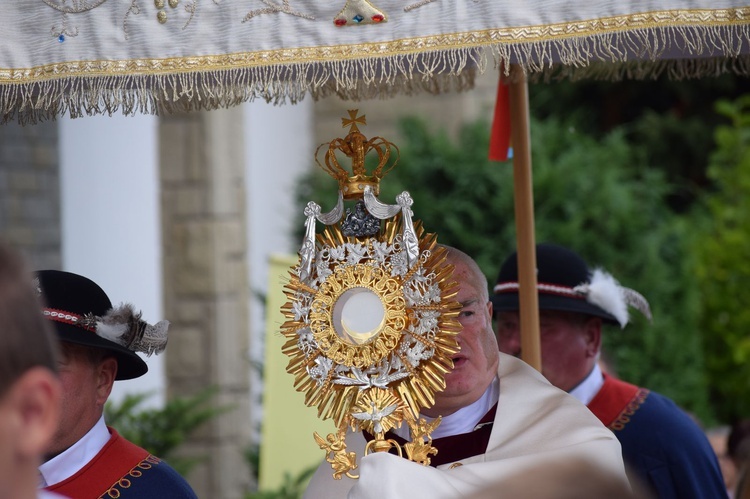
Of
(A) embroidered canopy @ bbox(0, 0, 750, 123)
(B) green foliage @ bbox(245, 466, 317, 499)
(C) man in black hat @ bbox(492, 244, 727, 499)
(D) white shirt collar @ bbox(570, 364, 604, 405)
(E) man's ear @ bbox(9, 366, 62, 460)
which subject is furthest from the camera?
(B) green foliage @ bbox(245, 466, 317, 499)

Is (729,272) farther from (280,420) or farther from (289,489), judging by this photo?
(289,489)

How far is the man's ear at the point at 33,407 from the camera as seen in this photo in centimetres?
141

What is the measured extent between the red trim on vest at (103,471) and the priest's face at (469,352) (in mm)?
808

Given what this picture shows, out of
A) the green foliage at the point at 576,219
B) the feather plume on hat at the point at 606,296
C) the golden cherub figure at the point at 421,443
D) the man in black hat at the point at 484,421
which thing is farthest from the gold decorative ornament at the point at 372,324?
the green foliage at the point at 576,219

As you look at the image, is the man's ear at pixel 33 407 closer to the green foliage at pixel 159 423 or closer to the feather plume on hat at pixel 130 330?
the feather plume on hat at pixel 130 330

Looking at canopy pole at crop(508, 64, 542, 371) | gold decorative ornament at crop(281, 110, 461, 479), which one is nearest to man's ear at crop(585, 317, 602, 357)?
canopy pole at crop(508, 64, 542, 371)

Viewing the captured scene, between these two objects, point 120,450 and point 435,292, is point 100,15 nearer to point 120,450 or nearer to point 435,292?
point 435,292

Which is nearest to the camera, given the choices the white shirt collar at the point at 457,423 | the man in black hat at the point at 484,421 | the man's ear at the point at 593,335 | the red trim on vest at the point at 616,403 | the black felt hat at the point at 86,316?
the man in black hat at the point at 484,421

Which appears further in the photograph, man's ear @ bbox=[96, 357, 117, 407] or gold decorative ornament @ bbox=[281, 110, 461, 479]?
man's ear @ bbox=[96, 357, 117, 407]

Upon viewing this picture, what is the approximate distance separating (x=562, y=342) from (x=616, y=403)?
0.94 ft

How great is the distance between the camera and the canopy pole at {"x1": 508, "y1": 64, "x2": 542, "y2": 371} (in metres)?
3.66

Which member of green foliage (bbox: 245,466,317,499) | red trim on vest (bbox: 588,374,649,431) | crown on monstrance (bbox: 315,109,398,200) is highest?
crown on monstrance (bbox: 315,109,398,200)

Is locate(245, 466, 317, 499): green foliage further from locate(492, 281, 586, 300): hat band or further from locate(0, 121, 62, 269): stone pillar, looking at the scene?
locate(492, 281, 586, 300): hat band

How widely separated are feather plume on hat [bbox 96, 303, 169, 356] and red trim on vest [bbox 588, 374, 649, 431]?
1.47m
